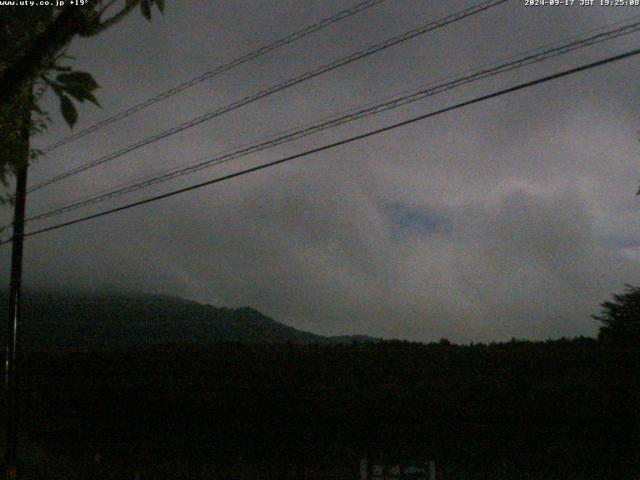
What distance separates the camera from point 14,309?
1373 centimetres

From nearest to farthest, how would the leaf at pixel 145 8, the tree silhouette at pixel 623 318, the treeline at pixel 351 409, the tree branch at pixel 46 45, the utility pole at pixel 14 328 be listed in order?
the tree branch at pixel 46 45 < the leaf at pixel 145 8 < the utility pole at pixel 14 328 < the tree silhouette at pixel 623 318 < the treeline at pixel 351 409

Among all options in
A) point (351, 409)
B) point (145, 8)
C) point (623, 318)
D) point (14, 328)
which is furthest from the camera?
point (351, 409)

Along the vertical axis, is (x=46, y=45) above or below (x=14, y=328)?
above

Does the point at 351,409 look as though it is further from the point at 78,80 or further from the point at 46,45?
the point at 46,45

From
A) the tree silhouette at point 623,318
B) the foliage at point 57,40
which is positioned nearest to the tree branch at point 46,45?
the foliage at point 57,40

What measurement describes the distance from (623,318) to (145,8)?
701 inches

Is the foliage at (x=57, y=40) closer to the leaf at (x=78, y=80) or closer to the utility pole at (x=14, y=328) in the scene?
the leaf at (x=78, y=80)

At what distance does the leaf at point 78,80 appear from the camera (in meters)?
3.48

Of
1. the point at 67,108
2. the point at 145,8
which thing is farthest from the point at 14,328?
the point at 145,8

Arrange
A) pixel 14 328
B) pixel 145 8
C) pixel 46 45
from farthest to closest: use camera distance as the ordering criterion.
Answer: pixel 14 328 → pixel 145 8 → pixel 46 45

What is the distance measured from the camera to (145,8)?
142 inches

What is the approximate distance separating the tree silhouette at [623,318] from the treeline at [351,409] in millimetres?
1249

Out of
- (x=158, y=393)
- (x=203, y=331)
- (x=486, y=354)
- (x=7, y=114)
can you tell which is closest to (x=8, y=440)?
(x=7, y=114)

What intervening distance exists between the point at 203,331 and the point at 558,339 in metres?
73.3
